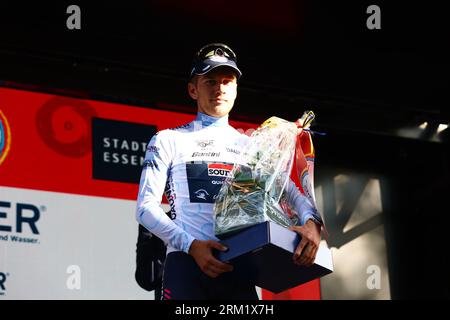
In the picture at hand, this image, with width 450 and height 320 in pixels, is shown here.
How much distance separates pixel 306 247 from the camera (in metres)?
3.15

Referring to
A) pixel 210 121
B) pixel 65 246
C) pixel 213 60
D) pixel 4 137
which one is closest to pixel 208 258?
pixel 210 121

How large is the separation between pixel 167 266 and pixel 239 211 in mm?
336

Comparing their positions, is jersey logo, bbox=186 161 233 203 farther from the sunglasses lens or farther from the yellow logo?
the yellow logo

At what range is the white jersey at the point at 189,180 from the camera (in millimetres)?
3297

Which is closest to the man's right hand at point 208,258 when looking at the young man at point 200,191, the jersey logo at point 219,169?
the young man at point 200,191

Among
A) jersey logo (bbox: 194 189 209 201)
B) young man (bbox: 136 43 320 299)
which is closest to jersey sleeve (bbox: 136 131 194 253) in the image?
young man (bbox: 136 43 320 299)

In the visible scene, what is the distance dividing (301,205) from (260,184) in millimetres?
208

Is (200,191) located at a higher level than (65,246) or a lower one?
lower

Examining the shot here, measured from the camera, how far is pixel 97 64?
569 centimetres

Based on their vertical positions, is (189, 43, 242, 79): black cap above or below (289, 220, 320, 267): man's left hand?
above

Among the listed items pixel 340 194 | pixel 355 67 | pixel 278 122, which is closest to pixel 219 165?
pixel 278 122

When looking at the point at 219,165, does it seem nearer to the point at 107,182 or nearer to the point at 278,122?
the point at 278,122

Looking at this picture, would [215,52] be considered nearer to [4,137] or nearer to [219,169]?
[219,169]

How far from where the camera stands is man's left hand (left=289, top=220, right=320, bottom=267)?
314cm
